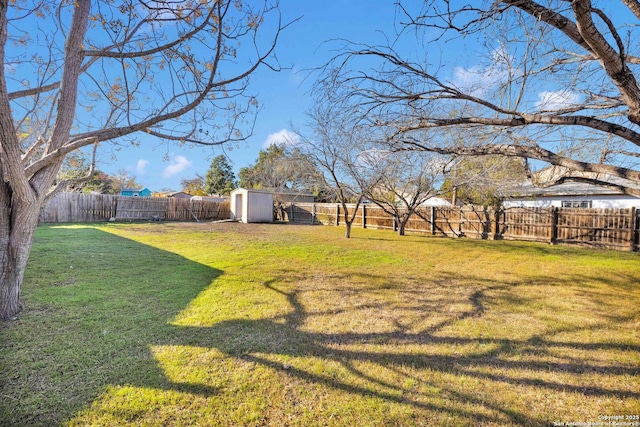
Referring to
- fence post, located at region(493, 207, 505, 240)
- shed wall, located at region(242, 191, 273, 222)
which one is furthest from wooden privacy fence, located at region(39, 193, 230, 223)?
fence post, located at region(493, 207, 505, 240)

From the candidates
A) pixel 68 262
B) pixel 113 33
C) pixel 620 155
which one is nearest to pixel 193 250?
pixel 68 262

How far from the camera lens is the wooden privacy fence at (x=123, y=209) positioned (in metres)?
13.8

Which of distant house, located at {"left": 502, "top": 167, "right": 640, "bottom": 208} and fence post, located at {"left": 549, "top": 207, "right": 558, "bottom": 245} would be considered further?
distant house, located at {"left": 502, "top": 167, "right": 640, "bottom": 208}

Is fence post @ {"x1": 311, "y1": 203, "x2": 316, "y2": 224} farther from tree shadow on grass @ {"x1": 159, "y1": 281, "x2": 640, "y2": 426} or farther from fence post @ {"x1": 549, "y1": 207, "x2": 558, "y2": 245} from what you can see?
tree shadow on grass @ {"x1": 159, "y1": 281, "x2": 640, "y2": 426}

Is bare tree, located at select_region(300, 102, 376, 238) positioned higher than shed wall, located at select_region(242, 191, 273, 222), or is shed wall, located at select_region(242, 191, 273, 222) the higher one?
bare tree, located at select_region(300, 102, 376, 238)

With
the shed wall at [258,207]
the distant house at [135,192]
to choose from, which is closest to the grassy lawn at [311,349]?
the shed wall at [258,207]

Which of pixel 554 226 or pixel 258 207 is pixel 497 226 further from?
pixel 258 207

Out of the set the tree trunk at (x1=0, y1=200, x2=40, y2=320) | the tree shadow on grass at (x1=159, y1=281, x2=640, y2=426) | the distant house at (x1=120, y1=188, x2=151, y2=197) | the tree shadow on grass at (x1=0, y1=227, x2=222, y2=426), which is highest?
the distant house at (x1=120, y1=188, x2=151, y2=197)

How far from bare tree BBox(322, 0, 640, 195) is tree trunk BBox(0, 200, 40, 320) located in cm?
350

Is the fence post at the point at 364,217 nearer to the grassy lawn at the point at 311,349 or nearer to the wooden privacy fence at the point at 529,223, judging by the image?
the wooden privacy fence at the point at 529,223

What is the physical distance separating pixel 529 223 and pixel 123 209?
66.5 feet

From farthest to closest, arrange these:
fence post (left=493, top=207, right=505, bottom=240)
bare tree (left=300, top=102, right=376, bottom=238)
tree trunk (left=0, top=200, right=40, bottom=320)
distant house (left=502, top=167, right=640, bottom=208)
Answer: distant house (left=502, top=167, right=640, bottom=208) < fence post (left=493, top=207, right=505, bottom=240) < bare tree (left=300, top=102, right=376, bottom=238) < tree trunk (left=0, top=200, right=40, bottom=320)

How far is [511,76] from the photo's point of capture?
11.1 feet

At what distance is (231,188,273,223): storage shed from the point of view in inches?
704
